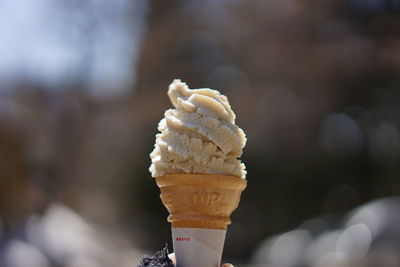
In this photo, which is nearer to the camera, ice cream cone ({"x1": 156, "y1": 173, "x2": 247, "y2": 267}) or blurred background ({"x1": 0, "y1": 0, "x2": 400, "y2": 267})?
ice cream cone ({"x1": 156, "y1": 173, "x2": 247, "y2": 267})

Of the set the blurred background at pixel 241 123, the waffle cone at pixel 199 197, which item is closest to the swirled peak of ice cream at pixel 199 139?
the waffle cone at pixel 199 197

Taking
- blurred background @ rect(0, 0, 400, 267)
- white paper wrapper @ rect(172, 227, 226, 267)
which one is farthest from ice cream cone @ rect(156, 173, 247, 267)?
blurred background @ rect(0, 0, 400, 267)

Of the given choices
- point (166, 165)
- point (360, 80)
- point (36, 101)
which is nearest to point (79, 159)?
point (36, 101)

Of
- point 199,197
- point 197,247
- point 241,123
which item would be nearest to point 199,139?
point 199,197

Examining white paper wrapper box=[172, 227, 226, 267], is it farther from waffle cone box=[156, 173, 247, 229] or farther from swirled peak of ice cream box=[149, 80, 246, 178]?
swirled peak of ice cream box=[149, 80, 246, 178]

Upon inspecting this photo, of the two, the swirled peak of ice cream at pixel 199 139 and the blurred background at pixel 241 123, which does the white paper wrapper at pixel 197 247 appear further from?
the blurred background at pixel 241 123

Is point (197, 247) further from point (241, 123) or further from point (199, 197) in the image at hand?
point (241, 123)

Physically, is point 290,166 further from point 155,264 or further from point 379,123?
point 155,264

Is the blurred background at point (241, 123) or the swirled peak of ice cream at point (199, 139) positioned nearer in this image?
the swirled peak of ice cream at point (199, 139)
